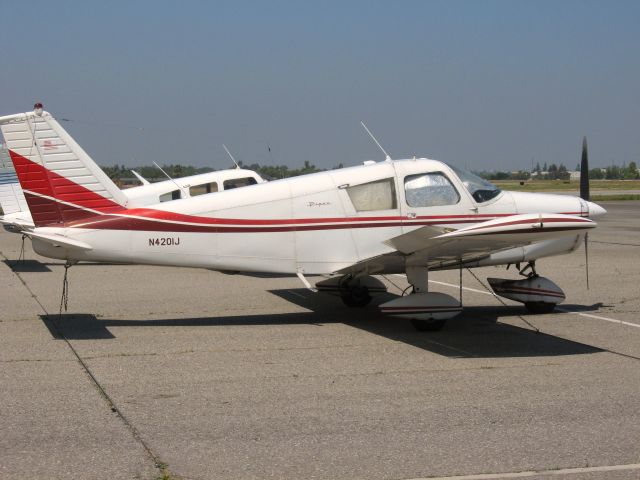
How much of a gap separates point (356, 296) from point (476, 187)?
2.39 m

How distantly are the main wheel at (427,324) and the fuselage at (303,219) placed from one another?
1052mm

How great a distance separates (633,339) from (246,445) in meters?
5.59

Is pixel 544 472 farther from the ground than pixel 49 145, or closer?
closer

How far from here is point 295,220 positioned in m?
10.4

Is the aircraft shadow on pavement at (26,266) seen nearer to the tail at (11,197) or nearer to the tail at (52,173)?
the tail at (11,197)

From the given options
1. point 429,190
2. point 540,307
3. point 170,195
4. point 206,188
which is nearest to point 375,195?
point 429,190

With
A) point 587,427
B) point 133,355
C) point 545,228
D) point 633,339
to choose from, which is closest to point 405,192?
point 545,228

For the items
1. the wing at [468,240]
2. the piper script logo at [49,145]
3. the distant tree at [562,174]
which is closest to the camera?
the wing at [468,240]

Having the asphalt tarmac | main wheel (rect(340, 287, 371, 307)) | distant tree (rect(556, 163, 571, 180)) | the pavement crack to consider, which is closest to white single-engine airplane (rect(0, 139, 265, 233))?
the asphalt tarmac

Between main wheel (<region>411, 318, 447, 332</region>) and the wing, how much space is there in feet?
2.26

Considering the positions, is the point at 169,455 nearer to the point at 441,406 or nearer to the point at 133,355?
the point at 441,406

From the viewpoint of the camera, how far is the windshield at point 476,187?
431 inches

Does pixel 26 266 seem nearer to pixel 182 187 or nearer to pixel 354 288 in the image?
pixel 182 187

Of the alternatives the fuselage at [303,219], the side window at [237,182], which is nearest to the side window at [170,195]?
the side window at [237,182]
